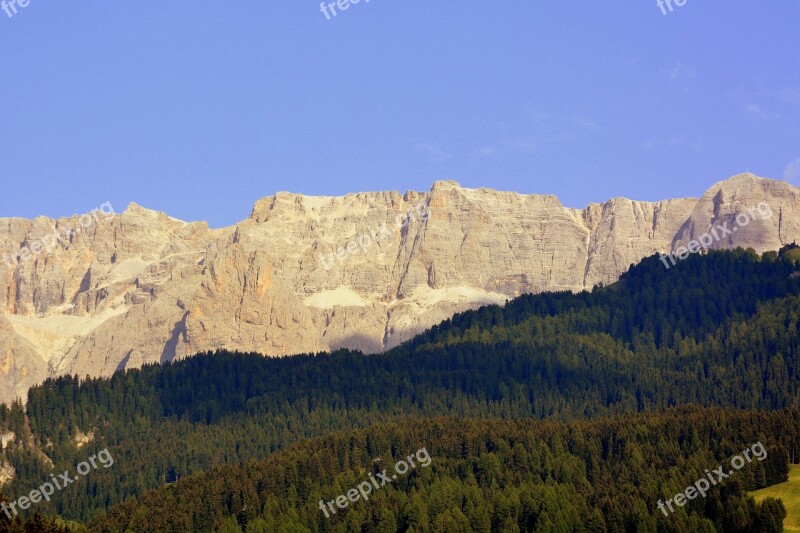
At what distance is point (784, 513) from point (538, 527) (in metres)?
29.4

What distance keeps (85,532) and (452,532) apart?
44378 millimetres

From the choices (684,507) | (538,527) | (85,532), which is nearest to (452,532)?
(538,527)

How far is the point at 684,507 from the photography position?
196 metres

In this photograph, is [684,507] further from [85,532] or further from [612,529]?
[85,532]

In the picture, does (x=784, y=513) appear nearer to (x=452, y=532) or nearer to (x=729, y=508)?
(x=729, y=508)

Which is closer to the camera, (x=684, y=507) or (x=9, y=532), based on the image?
(x=9, y=532)

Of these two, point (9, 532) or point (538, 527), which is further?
point (538, 527)

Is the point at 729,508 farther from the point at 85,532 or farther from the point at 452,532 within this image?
the point at 85,532

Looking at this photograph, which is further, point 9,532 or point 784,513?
point 784,513

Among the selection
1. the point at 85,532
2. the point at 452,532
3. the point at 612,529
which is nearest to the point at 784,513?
the point at 612,529

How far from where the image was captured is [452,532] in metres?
198

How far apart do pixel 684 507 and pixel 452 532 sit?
2843 cm

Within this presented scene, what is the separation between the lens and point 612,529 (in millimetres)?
194500

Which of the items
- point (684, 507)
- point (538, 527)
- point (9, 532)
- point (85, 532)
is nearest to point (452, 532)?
point (538, 527)
